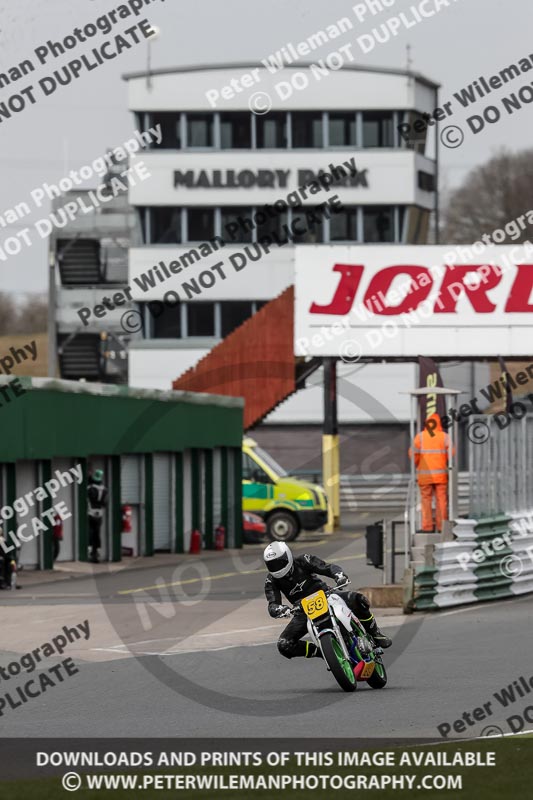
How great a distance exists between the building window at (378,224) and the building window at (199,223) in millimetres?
6111

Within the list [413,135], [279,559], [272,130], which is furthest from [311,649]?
[272,130]

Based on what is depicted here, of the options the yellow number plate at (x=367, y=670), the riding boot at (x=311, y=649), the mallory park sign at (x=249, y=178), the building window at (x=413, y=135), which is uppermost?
the building window at (x=413, y=135)

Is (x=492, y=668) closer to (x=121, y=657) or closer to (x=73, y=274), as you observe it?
(x=121, y=657)

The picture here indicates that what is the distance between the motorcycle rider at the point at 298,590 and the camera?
1395 centimetres

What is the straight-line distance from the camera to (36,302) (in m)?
115

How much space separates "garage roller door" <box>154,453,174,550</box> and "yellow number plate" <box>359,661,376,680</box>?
21.1 m

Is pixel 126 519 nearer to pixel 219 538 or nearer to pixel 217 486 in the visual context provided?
pixel 219 538

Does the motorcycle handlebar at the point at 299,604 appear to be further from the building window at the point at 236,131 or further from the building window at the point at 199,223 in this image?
the building window at the point at 236,131

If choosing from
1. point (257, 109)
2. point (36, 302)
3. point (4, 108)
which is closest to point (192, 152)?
point (257, 109)

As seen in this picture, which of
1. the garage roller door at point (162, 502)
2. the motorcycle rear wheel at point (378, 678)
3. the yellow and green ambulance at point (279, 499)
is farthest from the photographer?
the yellow and green ambulance at point (279, 499)

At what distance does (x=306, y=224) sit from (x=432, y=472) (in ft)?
147

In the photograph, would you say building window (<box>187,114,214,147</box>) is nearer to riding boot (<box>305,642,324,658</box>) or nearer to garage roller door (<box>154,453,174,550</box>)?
garage roller door (<box>154,453,174,550</box>)

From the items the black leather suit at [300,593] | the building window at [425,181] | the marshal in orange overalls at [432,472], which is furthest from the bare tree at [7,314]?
the black leather suit at [300,593]

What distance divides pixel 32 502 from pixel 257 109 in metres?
39.5
